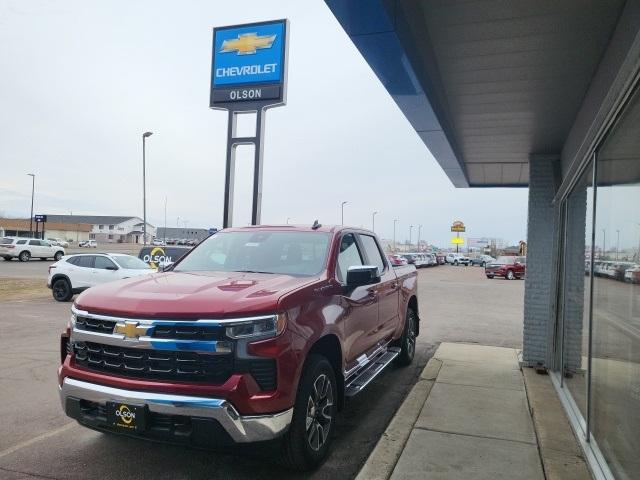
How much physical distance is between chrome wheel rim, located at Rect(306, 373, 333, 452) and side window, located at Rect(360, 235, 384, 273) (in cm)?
214

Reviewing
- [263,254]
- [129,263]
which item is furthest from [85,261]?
[263,254]

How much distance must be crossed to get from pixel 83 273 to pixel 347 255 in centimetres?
1246

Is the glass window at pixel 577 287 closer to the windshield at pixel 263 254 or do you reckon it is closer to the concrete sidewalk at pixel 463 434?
the concrete sidewalk at pixel 463 434

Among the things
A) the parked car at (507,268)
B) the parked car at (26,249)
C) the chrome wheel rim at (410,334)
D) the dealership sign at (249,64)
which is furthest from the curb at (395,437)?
the parked car at (26,249)

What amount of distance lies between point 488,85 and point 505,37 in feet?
3.22

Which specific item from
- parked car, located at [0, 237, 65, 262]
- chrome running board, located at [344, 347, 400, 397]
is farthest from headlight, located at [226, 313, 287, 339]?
parked car, located at [0, 237, 65, 262]

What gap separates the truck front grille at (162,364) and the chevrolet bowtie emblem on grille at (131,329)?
0.33 feet

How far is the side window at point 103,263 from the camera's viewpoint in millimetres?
15516

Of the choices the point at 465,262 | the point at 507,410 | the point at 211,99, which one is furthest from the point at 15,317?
the point at 465,262

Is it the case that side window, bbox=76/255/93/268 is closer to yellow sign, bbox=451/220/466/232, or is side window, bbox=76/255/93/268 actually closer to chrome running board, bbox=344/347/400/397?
chrome running board, bbox=344/347/400/397

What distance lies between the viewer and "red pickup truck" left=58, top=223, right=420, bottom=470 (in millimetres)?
3256

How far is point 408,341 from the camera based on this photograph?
7.31 meters

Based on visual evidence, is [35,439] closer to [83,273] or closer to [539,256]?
[539,256]

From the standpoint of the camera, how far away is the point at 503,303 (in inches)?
661
